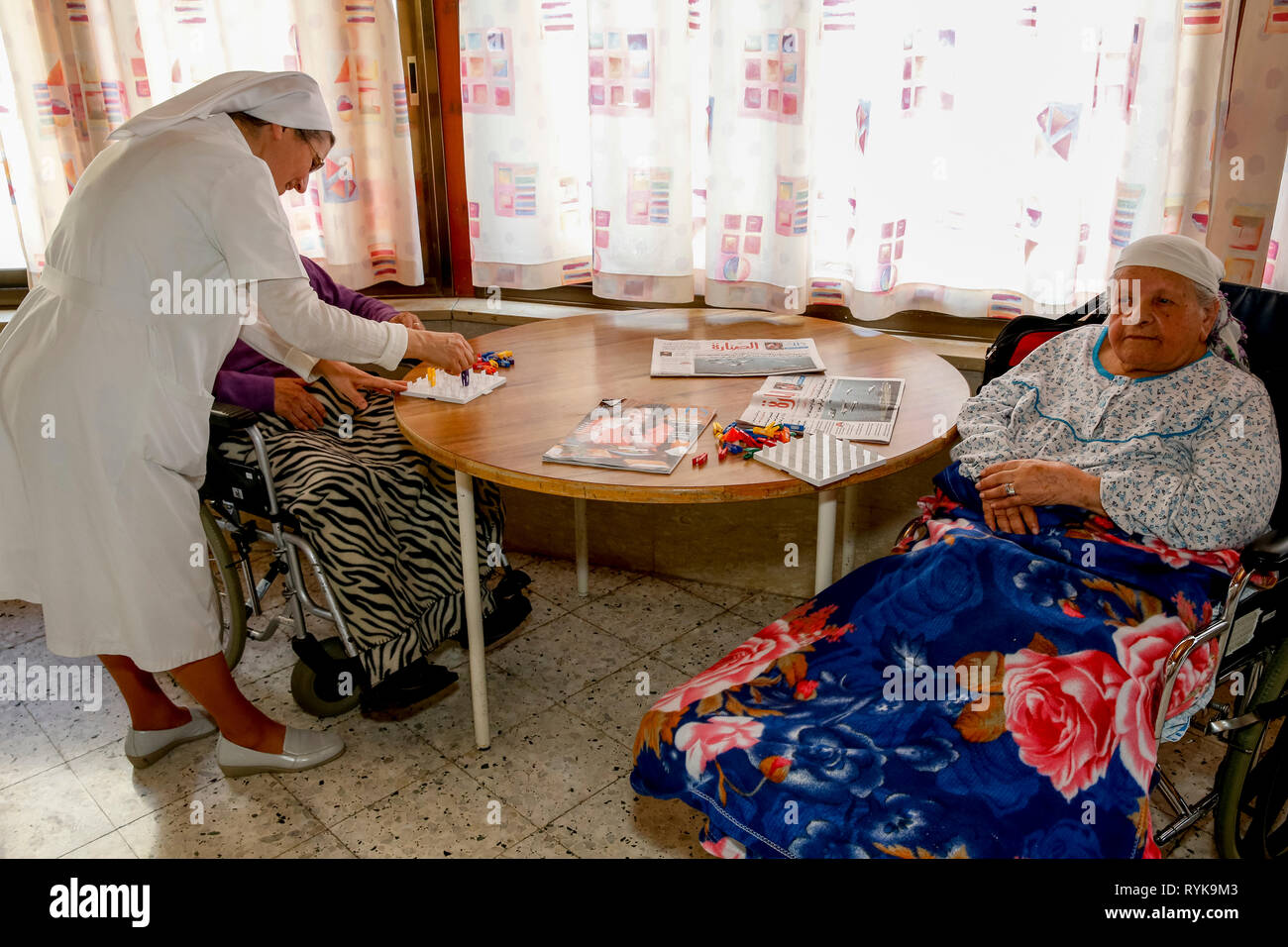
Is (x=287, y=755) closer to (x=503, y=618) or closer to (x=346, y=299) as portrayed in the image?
(x=503, y=618)

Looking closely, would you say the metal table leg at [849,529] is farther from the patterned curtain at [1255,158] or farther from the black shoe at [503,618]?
the patterned curtain at [1255,158]

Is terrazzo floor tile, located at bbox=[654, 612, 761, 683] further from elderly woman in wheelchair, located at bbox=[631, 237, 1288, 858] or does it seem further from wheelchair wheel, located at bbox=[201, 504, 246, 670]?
wheelchair wheel, located at bbox=[201, 504, 246, 670]

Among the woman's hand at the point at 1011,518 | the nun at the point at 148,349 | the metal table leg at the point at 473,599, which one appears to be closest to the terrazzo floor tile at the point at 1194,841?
the woman's hand at the point at 1011,518

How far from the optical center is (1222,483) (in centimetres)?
171

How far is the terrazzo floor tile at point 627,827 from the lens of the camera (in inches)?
78.4

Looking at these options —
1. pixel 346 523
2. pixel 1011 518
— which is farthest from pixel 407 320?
pixel 1011 518

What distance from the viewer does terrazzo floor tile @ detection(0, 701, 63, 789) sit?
88.9 inches

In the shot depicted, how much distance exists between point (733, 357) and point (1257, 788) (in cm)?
127

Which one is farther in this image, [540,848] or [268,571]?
[268,571]

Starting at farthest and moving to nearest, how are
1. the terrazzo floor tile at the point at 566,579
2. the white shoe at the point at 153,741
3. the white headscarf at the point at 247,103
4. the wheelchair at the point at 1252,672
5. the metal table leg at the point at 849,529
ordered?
the terrazzo floor tile at the point at 566,579 < the metal table leg at the point at 849,529 < the white shoe at the point at 153,741 < the white headscarf at the point at 247,103 < the wheelchair at the point at 1252,672

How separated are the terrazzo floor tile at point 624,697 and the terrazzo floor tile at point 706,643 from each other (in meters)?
0.03

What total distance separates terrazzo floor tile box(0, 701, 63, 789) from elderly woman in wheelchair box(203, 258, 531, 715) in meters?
0.43

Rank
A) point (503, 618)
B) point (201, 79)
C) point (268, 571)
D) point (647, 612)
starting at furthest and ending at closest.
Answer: point (201, 79) < point (647, 612) < point (503, 618) < point (268, 571)

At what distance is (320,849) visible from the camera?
200 centimetres
